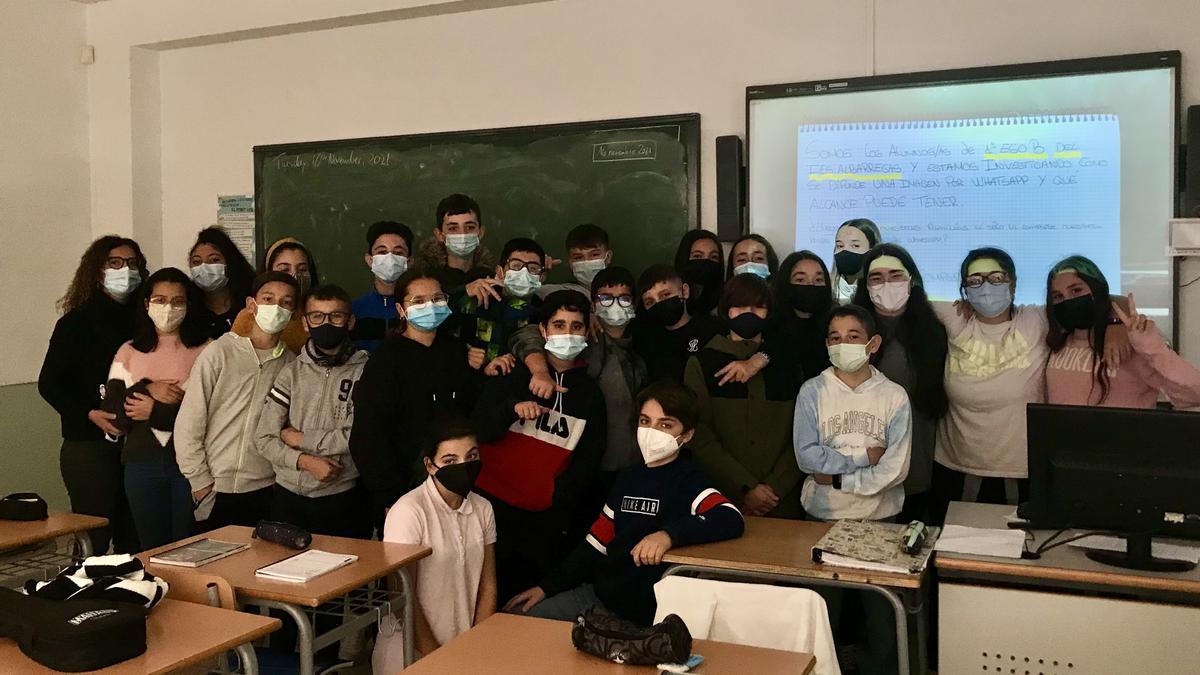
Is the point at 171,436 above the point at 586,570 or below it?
above

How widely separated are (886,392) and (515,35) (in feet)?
8.80

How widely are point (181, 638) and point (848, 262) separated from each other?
9.12ft

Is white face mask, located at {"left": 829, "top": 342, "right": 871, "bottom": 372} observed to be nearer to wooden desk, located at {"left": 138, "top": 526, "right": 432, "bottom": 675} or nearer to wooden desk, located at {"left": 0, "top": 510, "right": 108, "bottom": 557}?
wooden desk, located at {"left": 138, "top": 526, "right": 432, "bottom": 675}

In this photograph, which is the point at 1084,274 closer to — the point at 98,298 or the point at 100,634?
the point at 100,634

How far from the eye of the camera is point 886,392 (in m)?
3.02

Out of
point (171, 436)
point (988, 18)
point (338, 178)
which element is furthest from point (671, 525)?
point (338, 178)

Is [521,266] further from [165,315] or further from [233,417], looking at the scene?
[165,315]

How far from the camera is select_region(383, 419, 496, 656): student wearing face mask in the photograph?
282cm

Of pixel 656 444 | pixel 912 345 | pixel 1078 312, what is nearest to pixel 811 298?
pixel 912 345

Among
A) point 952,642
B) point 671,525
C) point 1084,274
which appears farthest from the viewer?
point 1084,274

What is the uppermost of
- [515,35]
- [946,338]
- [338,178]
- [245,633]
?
[515,35]

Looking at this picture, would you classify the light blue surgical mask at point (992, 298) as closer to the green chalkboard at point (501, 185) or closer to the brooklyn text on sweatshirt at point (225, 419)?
the green chalkboard at point (501, 185)

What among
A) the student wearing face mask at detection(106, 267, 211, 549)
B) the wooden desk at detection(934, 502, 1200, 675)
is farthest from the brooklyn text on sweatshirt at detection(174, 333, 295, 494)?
the wooden desk at detection(934, 502, 1200, 675)

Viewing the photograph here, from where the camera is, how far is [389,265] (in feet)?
12.2
